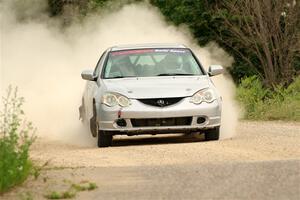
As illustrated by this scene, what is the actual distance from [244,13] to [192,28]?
7584mm

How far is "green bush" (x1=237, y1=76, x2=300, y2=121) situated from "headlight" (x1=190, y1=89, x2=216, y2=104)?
5.82 metres

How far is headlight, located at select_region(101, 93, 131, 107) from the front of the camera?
15.3m

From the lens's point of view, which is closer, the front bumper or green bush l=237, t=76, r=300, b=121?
the front bumper

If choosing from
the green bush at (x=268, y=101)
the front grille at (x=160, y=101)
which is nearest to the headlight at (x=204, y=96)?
the front grille at (x=160, y=101)

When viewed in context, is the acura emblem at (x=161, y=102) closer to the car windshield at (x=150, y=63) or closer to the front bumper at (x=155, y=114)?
the front bumper at (x=155, y=114)

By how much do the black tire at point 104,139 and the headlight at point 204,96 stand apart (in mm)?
1338

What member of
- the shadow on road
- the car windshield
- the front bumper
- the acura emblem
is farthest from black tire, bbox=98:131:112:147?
the car windshield

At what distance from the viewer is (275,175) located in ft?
35.8

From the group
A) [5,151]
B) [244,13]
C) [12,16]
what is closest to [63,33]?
[12,16]

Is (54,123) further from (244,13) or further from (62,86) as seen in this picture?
(244,13)

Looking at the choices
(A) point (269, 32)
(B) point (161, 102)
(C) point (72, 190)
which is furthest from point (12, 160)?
(A) point (269, 32)

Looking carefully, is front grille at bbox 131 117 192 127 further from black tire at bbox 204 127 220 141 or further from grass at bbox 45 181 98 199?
grass at bbox 45 181 98 199

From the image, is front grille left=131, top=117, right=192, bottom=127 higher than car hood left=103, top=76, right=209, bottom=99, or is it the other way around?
car hood left=103, top=76, right=209, bottom=99

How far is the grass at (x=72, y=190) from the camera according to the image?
1020cm
